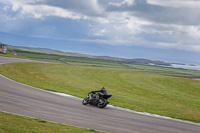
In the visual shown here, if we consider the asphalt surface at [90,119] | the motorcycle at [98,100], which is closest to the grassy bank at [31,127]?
the asphalt surface at [90,119]

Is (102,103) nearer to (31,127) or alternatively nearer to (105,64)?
(31,127)

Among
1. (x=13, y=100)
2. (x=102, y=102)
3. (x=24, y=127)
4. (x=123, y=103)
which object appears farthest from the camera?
(x=123, y=103)

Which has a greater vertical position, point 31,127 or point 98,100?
point 98,100

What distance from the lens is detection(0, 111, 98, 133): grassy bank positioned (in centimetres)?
1002

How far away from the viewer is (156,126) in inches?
585

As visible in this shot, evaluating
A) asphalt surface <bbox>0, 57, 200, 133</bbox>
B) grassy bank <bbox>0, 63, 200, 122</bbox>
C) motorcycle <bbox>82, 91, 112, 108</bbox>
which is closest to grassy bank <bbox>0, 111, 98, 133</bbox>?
asphalt surface <bbox>0, 57, 200, 133</bbox>

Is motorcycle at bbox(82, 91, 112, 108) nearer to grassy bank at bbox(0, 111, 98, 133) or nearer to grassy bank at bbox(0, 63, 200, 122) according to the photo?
grassy bank at bbox(0, 63, 200, 122)

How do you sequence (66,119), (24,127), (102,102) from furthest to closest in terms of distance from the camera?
(102,102) < (66,119) < (24,127)

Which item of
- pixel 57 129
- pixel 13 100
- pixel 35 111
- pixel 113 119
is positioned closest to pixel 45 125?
pixel 57 129

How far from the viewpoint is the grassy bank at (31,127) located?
10022 millimetres

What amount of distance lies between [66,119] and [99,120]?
79.1 inches

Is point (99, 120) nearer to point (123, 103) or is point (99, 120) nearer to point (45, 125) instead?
point (45, 125)

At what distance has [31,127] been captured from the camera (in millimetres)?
10867

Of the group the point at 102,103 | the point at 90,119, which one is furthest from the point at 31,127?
the point at 102,103
